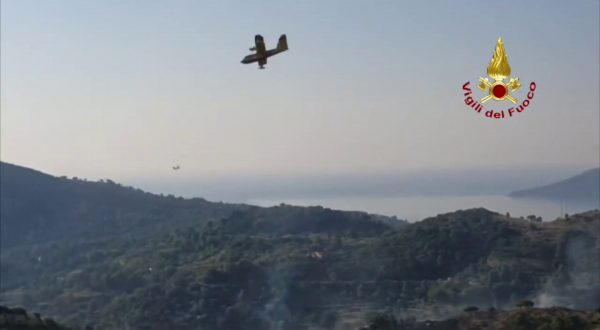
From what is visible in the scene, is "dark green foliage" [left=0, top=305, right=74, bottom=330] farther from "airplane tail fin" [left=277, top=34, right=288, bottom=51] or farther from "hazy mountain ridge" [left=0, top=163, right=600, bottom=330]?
"airplane tail fin" [left=277, top=34, right=288, bottom=51]

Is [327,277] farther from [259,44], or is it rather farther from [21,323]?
[259,44]

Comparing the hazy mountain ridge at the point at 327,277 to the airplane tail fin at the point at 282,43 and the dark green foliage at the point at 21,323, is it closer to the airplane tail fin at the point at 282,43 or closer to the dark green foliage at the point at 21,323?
the dark green foliage at the point at 21,323

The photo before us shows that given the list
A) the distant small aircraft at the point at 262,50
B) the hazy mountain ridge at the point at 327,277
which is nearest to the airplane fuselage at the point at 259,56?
the distant small aircraft at the point at 262,50

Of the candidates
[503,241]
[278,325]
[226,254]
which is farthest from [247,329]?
[503,241]

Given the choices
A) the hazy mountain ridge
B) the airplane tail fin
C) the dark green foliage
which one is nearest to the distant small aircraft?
the airplane tail fin

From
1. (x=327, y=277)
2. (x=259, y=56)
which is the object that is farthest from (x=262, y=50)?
(x=327, y=277)

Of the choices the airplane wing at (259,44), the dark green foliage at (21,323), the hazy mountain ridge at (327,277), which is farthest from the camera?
the hazy mountain ridge at (327,277)

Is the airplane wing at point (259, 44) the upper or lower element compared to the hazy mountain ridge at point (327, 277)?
upper

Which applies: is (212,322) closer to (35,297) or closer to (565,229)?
(35,297)
